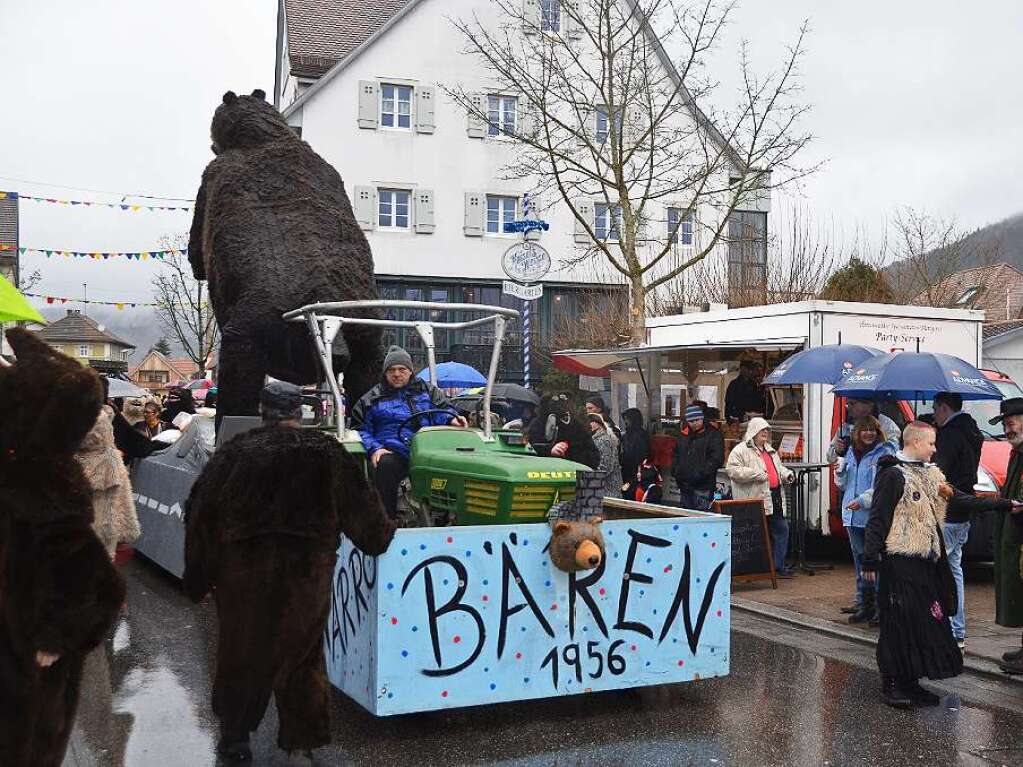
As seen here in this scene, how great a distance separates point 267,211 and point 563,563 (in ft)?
17.2

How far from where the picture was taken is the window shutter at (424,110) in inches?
1241

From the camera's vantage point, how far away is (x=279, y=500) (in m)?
4.85

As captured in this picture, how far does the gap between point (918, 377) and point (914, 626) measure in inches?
138

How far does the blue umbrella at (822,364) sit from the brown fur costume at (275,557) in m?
6.83

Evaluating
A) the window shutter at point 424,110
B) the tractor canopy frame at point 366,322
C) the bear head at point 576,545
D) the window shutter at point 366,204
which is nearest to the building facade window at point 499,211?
the window shutter at point 424,110

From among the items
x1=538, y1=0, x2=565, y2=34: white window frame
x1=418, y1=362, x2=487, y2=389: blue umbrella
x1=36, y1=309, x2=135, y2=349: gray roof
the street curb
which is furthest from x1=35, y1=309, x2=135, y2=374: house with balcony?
the street curb

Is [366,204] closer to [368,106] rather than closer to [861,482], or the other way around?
[368,106]

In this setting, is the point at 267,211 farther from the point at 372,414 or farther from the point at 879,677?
the point at 879,677

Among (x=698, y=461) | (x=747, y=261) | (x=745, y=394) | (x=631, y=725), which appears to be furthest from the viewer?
(x=747, y=261)

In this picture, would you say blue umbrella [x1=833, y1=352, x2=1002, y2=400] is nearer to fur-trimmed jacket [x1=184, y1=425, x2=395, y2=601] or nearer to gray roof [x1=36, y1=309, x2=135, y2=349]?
fur-trimmed jacket [x1=184, y1=425, x2=395, y2=601]

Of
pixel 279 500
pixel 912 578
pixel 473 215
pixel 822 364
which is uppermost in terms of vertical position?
pixel 473 215

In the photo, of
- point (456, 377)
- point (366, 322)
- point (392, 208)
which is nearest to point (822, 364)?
point (366, 322)

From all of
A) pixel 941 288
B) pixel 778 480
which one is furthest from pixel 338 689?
pixel 941 288

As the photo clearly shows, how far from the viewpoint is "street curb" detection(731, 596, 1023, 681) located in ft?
24.4
